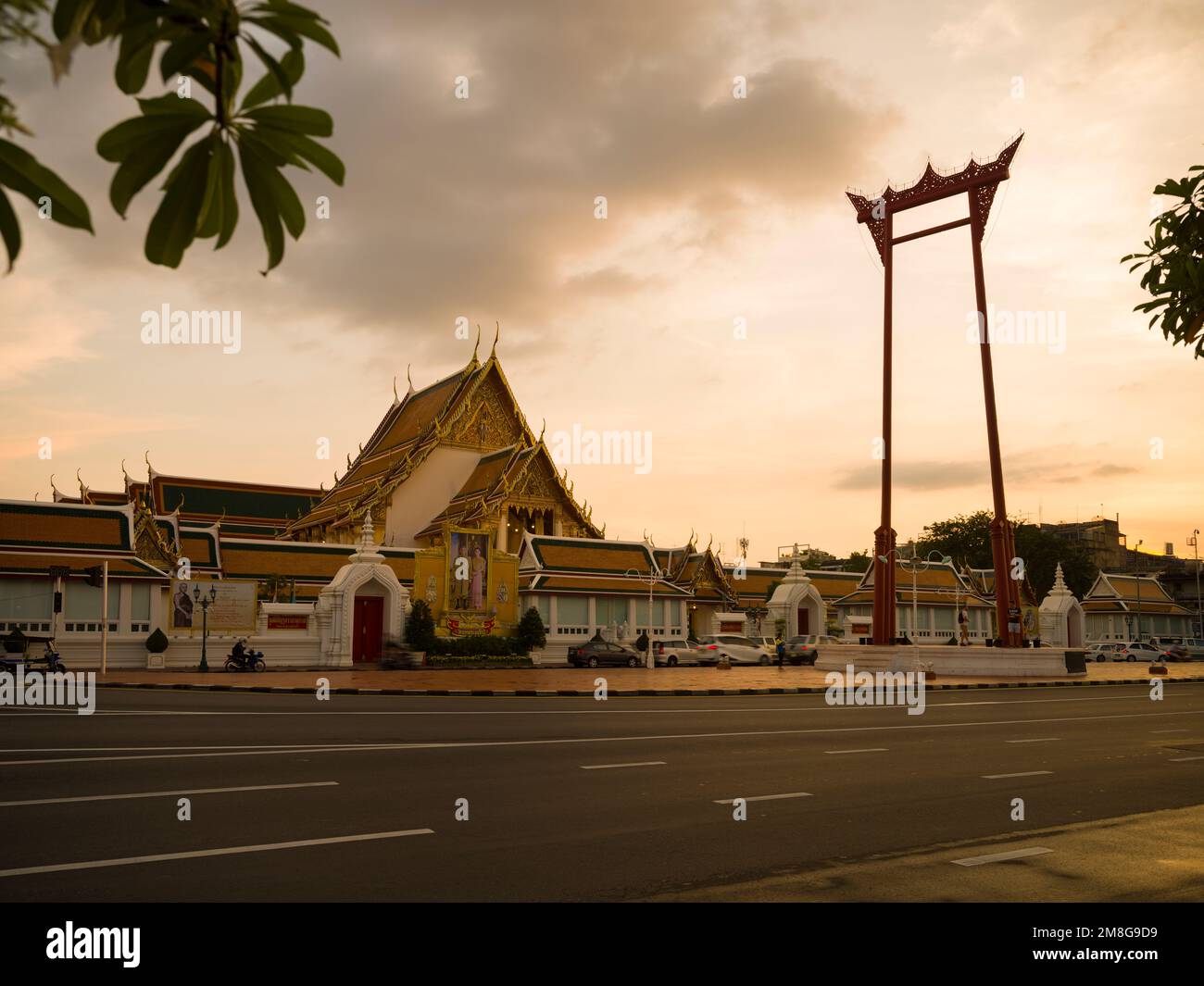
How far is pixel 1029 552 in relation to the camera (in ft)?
280

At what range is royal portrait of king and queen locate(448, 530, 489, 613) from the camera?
4103 centimetres

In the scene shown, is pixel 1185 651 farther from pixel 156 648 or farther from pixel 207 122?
pixel 207 122

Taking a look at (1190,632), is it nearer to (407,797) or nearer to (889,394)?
(889,394)

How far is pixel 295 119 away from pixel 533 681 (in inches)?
1136

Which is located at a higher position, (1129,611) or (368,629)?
(368,629)

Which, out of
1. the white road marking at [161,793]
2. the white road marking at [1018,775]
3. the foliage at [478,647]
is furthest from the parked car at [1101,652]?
the white road marking at [161,793]

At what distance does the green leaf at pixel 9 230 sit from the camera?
1.55 meters

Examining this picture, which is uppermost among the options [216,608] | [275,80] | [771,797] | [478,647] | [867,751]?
[275,80]

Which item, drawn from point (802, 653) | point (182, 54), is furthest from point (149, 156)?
point (802, 653)

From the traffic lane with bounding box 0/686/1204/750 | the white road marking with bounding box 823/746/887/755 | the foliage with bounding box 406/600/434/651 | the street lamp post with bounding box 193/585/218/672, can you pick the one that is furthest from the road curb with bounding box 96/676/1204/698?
the foliage with bounding box 406/600/434/651

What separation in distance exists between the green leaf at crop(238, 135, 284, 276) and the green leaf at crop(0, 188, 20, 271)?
38cm

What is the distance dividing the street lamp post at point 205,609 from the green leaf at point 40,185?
103 feet
